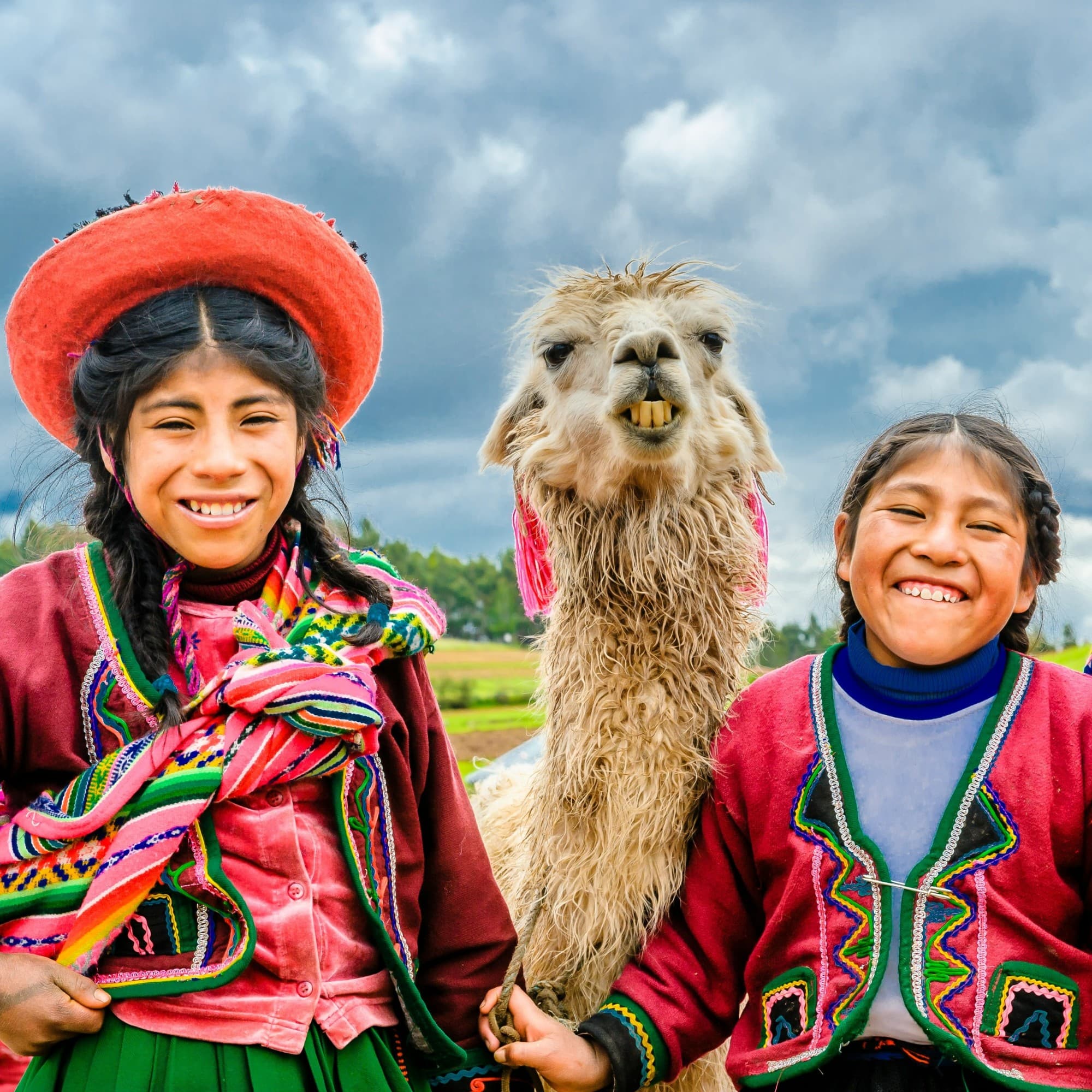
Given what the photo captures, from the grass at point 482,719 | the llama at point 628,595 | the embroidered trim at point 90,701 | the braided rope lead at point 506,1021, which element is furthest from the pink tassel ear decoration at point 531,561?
the grass at point 482,719

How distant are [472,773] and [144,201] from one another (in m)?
3.39

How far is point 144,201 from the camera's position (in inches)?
81.7

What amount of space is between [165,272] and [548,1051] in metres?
1.60

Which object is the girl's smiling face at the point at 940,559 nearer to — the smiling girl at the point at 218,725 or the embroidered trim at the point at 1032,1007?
the embroidered trim at the point at 1032,1007

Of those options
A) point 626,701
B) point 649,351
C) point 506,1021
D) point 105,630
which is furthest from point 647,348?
point 506,1021

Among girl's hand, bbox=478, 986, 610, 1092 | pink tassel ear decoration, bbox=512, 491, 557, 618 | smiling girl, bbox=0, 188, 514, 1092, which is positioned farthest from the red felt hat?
girl's hand, bbox=478, 986, 610, 1092

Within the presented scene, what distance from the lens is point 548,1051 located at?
2.10 m

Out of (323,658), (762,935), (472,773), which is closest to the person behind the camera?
(323,658)

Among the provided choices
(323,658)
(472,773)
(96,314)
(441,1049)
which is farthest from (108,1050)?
(472,773)

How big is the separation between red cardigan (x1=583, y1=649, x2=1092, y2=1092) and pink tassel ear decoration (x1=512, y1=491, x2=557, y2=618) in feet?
2.51

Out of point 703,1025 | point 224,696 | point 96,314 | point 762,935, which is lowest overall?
point 703,1025

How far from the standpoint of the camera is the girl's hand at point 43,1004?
1.75 metres

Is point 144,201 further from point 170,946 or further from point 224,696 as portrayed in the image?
point 170,946

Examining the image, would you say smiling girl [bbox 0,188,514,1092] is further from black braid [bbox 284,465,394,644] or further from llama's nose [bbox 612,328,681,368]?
llama's nose [bbox 612,328,681,368]
